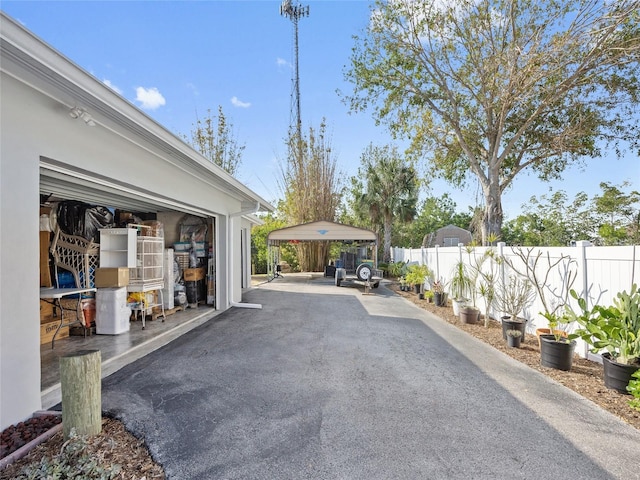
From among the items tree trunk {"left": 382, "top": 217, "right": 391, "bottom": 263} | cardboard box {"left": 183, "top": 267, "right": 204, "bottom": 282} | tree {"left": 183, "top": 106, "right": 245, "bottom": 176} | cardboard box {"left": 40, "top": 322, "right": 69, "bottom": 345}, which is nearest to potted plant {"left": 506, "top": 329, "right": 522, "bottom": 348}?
cardboard box {"left": 183, "top": 267, "right": 204, "bottom": 282}

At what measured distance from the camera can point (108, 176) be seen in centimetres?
371

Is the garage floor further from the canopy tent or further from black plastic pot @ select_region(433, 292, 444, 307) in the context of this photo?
the canopy tent

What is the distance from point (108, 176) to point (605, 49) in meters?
11.9

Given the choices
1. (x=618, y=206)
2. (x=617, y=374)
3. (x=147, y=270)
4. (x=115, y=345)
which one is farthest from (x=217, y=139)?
(x=618, y=206)

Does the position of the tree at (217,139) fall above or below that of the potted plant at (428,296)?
above

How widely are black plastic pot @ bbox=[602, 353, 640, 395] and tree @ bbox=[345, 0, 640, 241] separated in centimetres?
814

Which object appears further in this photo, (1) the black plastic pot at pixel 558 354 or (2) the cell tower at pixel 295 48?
(2) the cell tower at pixel 295 48

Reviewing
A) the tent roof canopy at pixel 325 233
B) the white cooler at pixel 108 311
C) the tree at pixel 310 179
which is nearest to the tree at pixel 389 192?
the tree at pixel 310 179

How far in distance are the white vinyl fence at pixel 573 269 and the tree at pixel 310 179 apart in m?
12.6

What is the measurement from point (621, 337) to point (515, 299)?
231 cm

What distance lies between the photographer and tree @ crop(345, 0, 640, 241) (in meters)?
8.95

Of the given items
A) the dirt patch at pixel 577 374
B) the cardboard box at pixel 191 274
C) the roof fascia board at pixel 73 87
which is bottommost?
the dirt patch at pixel 577 374

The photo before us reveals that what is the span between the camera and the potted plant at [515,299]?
17.1ft

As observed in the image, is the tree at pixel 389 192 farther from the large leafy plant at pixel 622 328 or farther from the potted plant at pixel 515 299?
the large leafy plant at pixel 622 328
